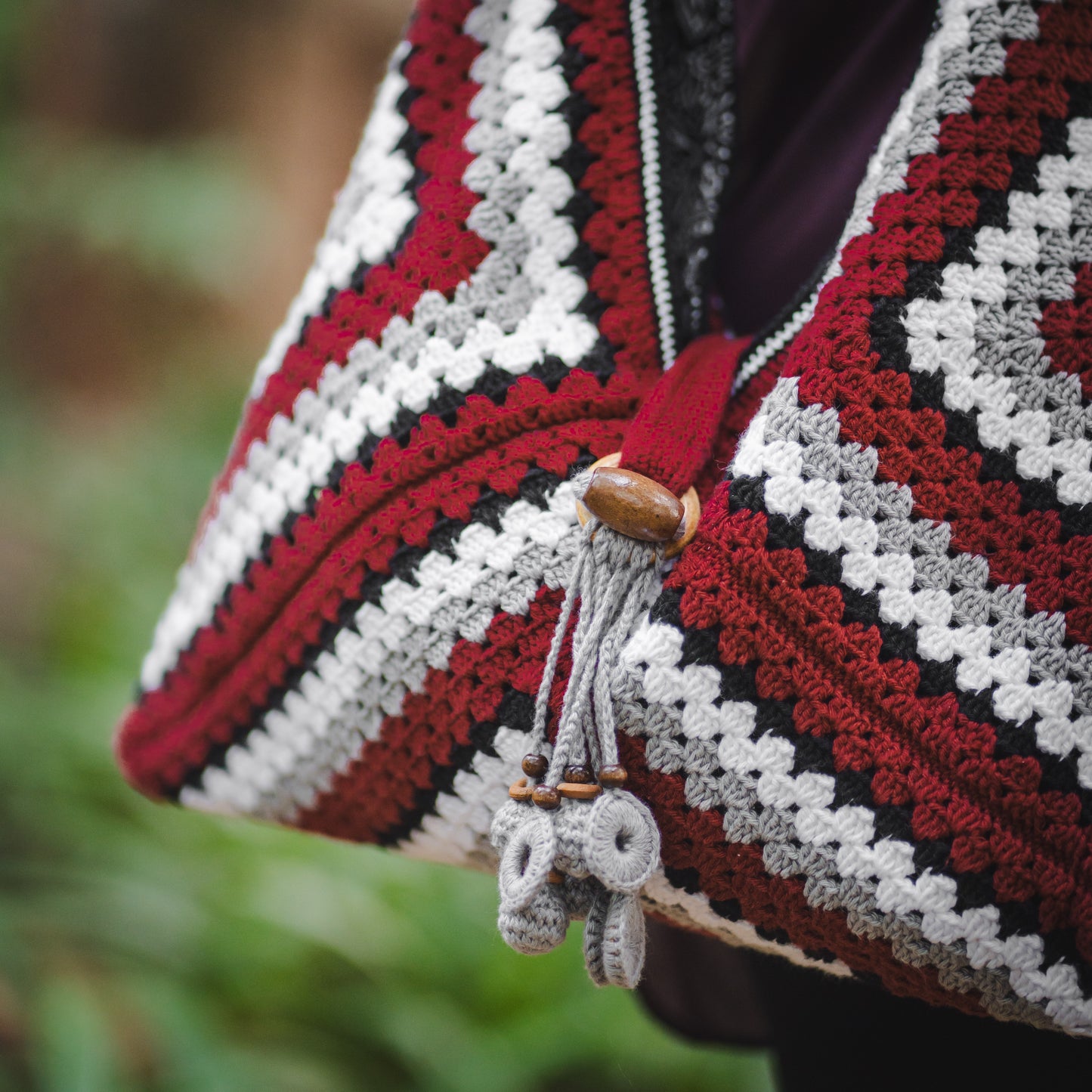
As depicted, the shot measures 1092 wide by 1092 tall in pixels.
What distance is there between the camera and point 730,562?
1.45 feet

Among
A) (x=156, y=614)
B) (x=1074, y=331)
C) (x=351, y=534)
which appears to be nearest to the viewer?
(x=1074, y=331)

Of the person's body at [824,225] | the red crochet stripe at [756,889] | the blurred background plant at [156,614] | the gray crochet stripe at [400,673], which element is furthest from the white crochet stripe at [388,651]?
the blurred background plant at [156,614]

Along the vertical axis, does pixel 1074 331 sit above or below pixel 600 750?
above

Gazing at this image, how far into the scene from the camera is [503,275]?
20.5 inches

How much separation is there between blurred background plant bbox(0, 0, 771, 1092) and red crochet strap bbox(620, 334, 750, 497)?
725 millimetres

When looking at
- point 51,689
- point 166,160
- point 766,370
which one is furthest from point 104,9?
point 766,370

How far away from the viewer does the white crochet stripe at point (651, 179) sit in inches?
20.6

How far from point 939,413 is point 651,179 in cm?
21

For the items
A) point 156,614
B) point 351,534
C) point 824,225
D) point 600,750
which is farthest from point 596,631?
point 156,614

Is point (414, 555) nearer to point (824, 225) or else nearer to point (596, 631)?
point (596, 631)

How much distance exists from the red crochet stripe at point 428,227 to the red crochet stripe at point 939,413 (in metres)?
0.21

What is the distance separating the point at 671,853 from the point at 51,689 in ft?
6.10

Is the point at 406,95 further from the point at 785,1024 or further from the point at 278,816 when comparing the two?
the point at 785,1024

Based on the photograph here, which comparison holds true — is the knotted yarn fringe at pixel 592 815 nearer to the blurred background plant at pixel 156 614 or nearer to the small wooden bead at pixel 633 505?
the small wooden bead at pixel 633 505
